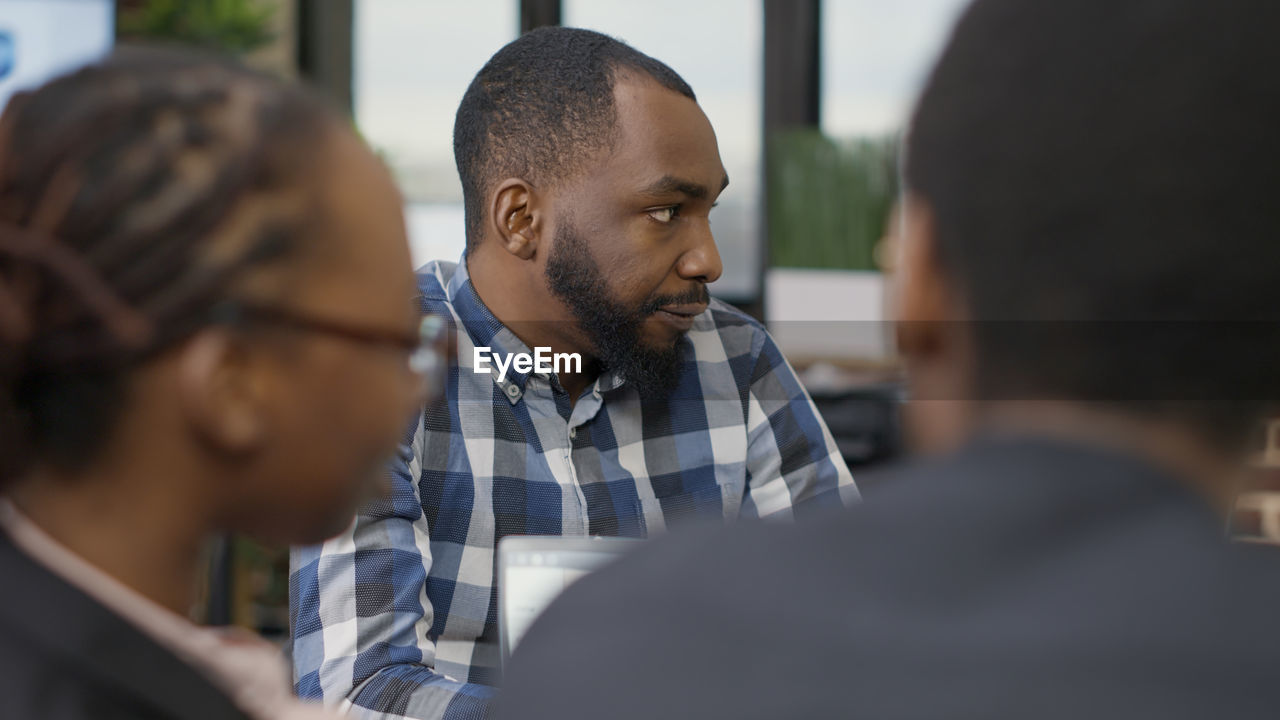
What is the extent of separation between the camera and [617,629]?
1.37 ft

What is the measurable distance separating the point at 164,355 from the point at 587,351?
2.63ft

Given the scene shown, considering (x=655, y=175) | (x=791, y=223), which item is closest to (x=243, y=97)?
(x=655, y=175)

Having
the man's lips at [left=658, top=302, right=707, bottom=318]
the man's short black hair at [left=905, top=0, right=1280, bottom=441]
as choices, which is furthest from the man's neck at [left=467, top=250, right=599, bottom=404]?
the man's short black hair at [left=905, top=0, right=1280, bottom=441]

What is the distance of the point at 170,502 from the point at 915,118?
381 mm

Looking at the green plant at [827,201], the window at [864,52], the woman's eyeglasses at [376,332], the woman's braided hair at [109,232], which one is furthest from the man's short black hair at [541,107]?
the window at [864,52]

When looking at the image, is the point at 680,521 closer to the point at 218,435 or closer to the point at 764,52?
the point at 218,435

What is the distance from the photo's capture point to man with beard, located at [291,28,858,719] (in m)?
1.12

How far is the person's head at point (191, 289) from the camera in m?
0.48

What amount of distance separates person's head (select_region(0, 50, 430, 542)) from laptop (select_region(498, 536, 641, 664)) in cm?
35

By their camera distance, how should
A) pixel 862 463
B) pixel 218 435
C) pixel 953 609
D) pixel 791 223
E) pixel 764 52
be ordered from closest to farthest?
1. pixel 953 609
2. pixel 218 435
3. pixel 862 463
4. pixel 791 223
5. pixel 764 52

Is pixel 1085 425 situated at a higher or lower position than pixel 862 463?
higher

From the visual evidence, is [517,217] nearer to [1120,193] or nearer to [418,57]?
[1120,193]

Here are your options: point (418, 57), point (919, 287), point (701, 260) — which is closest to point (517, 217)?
point (701, 260)

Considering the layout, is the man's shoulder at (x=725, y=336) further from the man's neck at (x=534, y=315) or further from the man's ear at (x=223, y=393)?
the man's ear at (x=223, y=393)
